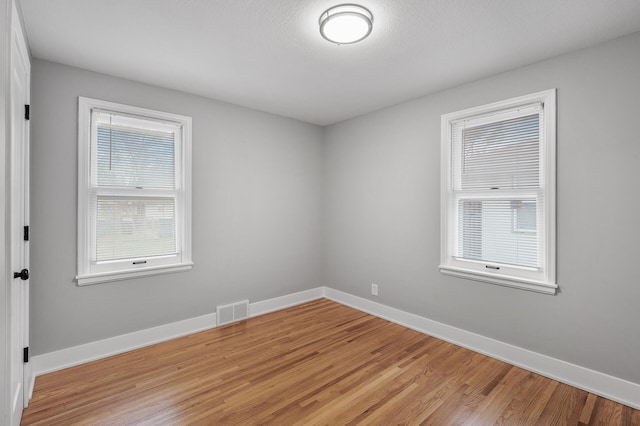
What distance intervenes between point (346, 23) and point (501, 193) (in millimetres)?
2012

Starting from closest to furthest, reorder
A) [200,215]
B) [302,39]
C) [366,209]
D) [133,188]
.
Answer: [302,39] < [133,188] < [200,215] < [366,209]

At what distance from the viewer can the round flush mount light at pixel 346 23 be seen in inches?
75.7

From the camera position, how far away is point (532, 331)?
2619mm

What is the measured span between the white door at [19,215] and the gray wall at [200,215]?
0.34 metres

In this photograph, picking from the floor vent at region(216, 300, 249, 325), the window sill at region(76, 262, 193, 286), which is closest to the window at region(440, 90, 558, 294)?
the floor vent at region(216, 300, 249, 325)

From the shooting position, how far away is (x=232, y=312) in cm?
364

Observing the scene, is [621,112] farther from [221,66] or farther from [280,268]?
[280,268]

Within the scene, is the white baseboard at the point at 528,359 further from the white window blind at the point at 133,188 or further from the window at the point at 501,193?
the white window blind at the point at 133,188

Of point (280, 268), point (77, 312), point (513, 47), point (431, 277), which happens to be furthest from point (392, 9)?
point (77, 312)

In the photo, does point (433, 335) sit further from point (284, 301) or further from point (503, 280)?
point (284, 301)

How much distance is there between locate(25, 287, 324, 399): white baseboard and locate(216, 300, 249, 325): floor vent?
2.6 inches

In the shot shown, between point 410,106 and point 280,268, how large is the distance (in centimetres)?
259

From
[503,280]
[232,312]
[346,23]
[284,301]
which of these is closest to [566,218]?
[503,280]

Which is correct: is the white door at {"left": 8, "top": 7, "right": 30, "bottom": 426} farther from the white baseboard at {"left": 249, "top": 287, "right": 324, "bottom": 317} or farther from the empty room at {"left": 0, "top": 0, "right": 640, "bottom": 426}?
the white baseboard at {"left": 249, "top": 287, "right": 324, "bottom": 317}
